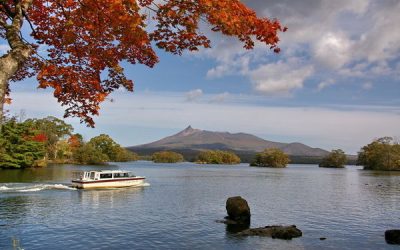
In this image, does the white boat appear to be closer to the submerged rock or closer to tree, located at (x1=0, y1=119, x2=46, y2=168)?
the submerged rock

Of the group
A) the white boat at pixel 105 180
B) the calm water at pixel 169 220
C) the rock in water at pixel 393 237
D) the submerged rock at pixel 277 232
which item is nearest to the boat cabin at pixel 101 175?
the white boat at pixel 105 180

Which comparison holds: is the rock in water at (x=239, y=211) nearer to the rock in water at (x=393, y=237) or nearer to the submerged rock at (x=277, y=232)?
the submerged rock at (x=277, y=232)

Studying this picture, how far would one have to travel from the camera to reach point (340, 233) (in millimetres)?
35594

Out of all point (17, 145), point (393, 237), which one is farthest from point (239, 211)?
point (17, 145)

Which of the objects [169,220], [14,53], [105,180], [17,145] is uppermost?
[17,145]

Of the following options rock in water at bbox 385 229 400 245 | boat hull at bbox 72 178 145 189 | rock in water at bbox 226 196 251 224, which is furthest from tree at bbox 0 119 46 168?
rock in water at bbox 385 229 400 245

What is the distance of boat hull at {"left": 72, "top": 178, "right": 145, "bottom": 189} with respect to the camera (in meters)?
72.2

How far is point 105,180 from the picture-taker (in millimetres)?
75500

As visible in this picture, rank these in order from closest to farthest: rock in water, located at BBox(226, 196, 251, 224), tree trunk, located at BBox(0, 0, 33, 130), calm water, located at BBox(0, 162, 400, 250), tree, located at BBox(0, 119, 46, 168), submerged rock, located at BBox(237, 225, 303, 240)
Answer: tree trunk, located at BBox(0, 0, 33, 130) < calm water, located at BBox(0, 162, 400, 250) < submerged rock, located at BBox(237, 225, 303, 240) < rock in water, located at BBox(226, 196, 251, 224) < tree, located at BBox(0, 119, 46, 168)

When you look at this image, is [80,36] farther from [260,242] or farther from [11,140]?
[11,140]

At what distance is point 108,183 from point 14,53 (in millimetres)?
65566

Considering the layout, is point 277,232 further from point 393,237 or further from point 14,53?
point 14,53

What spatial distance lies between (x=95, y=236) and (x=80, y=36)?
20.6 meters

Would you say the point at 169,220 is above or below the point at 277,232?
below
